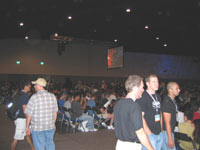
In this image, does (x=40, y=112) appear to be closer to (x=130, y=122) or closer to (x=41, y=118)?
(x=41, y=118)

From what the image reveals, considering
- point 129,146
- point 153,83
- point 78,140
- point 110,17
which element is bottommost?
point 78,140

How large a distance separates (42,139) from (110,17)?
850 cm

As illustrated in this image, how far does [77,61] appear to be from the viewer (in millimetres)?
20938

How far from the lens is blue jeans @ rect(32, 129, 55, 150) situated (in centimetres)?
348

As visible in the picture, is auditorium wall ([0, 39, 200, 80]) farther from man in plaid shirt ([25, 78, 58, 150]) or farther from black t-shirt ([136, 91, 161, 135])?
black t-shirt ([136, 91, 161, 135])

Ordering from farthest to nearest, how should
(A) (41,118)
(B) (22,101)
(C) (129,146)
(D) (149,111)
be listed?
(B) (22,101) → (A) (41,118) → (D) (149,111) → (C) (129,146)

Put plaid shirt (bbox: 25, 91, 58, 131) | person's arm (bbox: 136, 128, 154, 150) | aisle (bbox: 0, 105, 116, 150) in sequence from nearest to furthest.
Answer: person's arm (bbox: 136, 128, 154, 150), plaid shirt (bbox: 25, 91, 58, 131), aisle (bbox: 0, 105, 116, 150)

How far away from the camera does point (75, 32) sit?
1428 centimetres

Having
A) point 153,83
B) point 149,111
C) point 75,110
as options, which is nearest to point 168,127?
point 149,111

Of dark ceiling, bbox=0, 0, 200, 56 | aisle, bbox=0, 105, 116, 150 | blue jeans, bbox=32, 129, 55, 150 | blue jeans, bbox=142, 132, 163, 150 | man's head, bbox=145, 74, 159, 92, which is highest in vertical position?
dark ceiling, bbox=0, 0, 200, 56

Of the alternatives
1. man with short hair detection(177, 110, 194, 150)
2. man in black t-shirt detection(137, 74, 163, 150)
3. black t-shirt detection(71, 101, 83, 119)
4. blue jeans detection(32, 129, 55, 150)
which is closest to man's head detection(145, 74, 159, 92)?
man in black t-shirt detection(137, 74, 163, 150)

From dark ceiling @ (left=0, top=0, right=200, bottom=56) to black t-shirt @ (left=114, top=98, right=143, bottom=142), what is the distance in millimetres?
7330

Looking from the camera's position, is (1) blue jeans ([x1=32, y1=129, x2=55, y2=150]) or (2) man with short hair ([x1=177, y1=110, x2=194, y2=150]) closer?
(1) blue jeans ([x1=32, y1=129, x2=55, y2=150])

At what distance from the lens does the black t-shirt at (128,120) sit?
2158 millimetres
